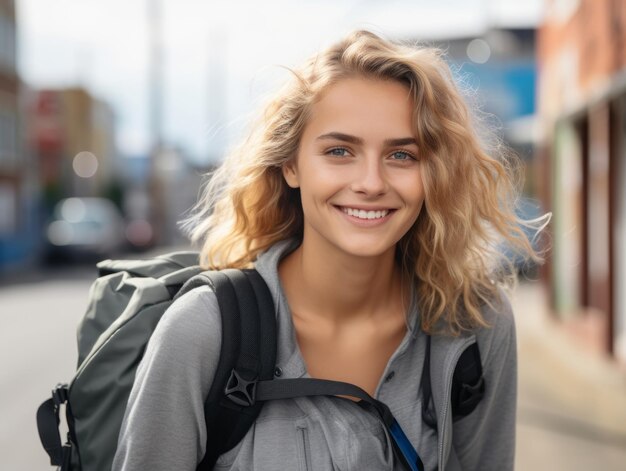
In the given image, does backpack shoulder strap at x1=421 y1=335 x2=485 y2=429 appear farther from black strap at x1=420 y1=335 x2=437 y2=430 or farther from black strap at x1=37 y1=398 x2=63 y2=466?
black strap at x1=37 y1=398 x2=63 y2=466

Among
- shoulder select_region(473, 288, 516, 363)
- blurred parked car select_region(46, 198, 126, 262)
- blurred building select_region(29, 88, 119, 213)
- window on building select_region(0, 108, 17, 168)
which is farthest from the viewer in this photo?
blurred building select_region(29, 88, 119, 213)

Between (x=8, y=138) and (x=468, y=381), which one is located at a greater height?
(x=8, y=138)

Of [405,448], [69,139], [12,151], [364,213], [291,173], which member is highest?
[69,139]

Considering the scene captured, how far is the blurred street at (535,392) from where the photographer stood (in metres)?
5.96

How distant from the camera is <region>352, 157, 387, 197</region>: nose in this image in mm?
2299

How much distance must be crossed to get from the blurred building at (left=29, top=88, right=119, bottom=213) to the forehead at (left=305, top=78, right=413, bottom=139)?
55680 millimetres

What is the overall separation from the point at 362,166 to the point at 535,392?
623 cm

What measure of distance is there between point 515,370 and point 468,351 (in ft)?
0.76

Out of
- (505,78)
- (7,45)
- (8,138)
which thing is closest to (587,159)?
(505,78)

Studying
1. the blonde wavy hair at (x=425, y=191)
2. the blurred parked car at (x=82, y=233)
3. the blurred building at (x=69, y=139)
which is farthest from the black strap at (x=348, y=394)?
the blurred building at (x=69, y=139)

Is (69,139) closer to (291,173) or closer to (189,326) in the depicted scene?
(291,173)

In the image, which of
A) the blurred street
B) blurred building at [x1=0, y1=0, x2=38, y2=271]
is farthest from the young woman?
blurred building at [x1=0, y1=0, x2=38, y2=271]

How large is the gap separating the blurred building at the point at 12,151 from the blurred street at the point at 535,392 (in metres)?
18.8

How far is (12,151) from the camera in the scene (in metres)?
33.6
